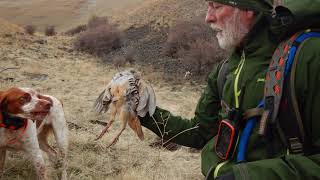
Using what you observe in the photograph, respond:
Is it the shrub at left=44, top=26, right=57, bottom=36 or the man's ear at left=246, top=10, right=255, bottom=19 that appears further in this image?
the shrub at left=44, top=26, right=57, bottom=36

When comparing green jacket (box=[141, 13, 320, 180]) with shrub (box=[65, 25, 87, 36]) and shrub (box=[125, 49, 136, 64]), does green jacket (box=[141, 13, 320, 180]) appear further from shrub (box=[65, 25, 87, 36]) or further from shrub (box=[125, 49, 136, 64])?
shrub (box=[65, 25, 87, 36])

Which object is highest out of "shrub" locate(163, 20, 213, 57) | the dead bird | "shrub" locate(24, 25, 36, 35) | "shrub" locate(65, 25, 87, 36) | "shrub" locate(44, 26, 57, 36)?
the dead bird

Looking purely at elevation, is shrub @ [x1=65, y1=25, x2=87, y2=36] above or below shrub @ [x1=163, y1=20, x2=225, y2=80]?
below

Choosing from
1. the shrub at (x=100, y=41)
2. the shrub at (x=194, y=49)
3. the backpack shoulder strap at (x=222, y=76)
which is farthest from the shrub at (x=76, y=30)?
the backpack shoulder strap at (x=222, y=76)

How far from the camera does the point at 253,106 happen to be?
92.5 inches

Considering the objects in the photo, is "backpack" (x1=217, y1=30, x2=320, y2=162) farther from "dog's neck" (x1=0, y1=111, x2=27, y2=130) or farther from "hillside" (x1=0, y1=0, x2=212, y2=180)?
"hillside" (x1=0, y1=0, x2=212, y2=180)

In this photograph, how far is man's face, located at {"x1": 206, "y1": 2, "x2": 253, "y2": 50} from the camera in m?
2.55

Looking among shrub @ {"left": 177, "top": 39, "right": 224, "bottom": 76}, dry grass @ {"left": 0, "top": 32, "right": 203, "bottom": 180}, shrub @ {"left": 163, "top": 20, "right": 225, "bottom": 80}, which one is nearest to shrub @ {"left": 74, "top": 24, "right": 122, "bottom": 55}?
dry grass @ {"left": 0, "top": 32, "right": 203, "bottom": 180}

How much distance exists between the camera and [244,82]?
95.7 inches

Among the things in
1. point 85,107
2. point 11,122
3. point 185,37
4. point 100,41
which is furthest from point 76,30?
point 11,122

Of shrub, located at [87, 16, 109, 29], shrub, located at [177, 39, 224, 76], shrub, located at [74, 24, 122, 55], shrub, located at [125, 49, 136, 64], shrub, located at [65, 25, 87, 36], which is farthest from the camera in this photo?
shrub, located at [65, 25, 87, 36]

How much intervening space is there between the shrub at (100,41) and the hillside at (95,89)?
552 millimetres

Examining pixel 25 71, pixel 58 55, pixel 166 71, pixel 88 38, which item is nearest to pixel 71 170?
pixel 25 71

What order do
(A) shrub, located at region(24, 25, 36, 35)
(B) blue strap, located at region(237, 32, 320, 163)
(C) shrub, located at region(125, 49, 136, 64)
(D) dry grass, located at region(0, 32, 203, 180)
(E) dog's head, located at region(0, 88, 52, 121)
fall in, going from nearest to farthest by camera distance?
(B) blue strap, located at region(237, 32, 320, 163) < (E) dog's head, located at region(0, 88, 52, 121) < (D) dry grass, located at region(0, 32, 203, 180) < (C) shrub, located at region(125, 49, 136, 64) < (A) shrub, located at region(24, 25, 36, 35)
